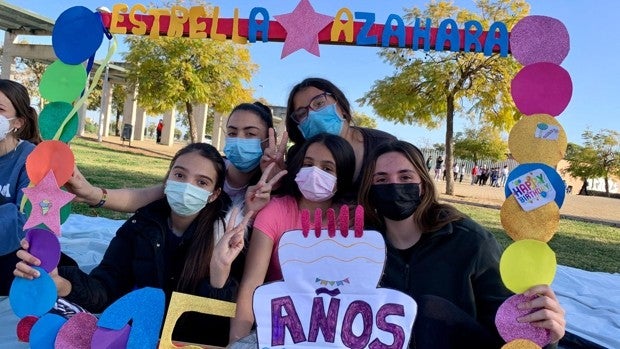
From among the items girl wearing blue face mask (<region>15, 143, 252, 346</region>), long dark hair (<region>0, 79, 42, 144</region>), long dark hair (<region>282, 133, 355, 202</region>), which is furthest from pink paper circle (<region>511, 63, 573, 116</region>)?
long dark hair (<region>0, 79, 42, 144</region>)

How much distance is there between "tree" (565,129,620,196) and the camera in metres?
30.9

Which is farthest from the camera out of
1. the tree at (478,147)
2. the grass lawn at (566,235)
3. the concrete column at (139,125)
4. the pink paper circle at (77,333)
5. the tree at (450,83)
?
the tree at (478,147)

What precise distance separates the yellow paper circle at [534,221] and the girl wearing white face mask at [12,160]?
2.21 metres

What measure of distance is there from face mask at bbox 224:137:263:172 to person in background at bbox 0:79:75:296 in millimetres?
1027

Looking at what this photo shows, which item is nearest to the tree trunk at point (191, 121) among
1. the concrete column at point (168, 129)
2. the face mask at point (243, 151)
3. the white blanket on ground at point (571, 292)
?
the concrete column at point (168, 129)

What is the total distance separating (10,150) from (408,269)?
2.23 metres

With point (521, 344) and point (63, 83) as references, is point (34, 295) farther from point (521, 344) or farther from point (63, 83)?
point (521, 344)

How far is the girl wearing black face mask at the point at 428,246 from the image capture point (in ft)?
6.06

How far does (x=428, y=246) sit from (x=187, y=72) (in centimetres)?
1558

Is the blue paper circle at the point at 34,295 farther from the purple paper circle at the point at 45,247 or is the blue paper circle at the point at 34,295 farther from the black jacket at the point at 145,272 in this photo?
the black jacket at the point at 145,272

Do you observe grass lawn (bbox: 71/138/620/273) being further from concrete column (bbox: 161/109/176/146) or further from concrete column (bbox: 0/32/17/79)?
concrete column (bbox: 161/109/176/146)

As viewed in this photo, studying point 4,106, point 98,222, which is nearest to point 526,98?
point 4,106

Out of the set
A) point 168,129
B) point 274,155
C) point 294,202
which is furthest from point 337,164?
point 168,129

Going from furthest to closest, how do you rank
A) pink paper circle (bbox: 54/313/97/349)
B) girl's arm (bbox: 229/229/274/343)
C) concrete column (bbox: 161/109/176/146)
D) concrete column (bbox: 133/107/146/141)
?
concrete column (bbox: 133/107/146/141) < concrete column (bbox: 161/109/176/146) < girl's arm (bbox: 229/229/274/343) < pink paper circle (bbox: 54/313/97/349)
